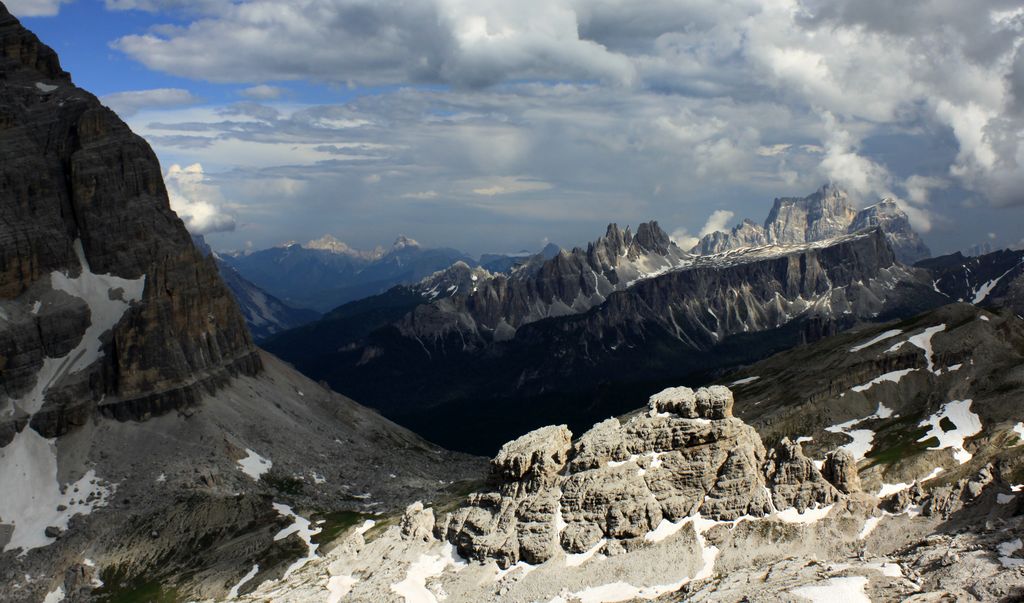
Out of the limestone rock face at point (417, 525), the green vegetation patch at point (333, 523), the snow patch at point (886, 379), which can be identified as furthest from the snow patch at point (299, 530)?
the snow patch at point (886, 379)

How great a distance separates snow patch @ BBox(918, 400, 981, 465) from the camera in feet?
486

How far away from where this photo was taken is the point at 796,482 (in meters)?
104

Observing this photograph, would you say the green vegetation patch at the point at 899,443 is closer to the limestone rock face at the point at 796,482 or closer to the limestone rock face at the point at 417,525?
the limestone rock face at the point at 796,482

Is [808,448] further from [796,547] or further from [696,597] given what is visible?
[696,597]

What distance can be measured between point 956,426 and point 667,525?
90.1m

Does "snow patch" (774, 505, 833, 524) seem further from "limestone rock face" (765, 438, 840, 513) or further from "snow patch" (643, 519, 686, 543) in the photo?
"snow patch" (643, 519, 686, 543)

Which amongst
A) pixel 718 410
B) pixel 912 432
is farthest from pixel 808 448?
pixel 718 410

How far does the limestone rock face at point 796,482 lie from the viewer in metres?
102

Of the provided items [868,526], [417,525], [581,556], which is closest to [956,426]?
[868,526]

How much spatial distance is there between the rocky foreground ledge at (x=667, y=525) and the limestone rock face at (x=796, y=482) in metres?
0.17

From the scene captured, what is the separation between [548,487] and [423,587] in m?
21.2

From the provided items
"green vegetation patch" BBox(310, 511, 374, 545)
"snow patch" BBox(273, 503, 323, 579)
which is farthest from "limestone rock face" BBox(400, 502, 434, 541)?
"green vegetation patch" BBox(310, 511, 374, 545)

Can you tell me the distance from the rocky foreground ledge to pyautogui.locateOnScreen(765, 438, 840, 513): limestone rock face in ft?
0.56

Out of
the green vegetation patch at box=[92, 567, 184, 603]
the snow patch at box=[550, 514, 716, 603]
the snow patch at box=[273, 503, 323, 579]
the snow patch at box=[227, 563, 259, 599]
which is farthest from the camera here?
the snow patch at box=[273, 503, 323, 579]
